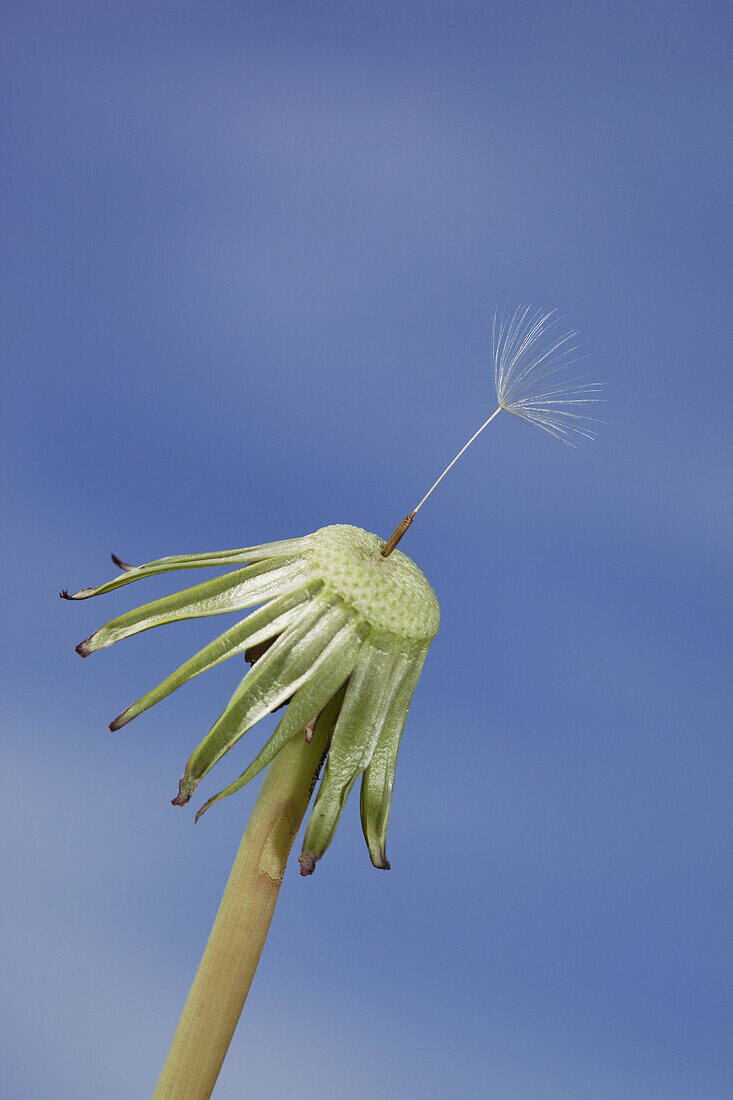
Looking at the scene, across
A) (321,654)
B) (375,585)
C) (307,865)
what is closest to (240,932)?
(307,865)

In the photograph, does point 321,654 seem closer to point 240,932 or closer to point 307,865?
point 307,865

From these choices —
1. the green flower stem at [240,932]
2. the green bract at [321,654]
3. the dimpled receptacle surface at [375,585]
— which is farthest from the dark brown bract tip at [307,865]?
the dimpled receptacle surface at [375,585]

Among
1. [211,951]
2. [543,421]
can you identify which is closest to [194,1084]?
[211,951]

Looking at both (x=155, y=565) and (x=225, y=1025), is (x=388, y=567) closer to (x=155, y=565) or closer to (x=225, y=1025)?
(x=155, y=565)

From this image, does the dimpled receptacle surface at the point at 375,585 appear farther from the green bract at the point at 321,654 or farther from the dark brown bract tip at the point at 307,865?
the dark brown bract tip at the point at 307,865

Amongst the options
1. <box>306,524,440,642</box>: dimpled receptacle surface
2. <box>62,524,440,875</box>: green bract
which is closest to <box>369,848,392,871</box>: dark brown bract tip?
<box>62,524,440,875</box>: green bract

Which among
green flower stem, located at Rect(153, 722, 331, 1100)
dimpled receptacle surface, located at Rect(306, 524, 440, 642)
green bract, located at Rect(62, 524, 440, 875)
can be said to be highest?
dimpled receptacle surface, located at Rect(306, 524, 440, 642)

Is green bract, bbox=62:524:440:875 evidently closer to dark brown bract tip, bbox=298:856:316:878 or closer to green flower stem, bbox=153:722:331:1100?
dark brown bract tip, bbox=298:856:316:878

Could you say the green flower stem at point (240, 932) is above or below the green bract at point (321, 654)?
Result: below
